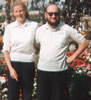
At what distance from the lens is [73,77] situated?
4.50 m

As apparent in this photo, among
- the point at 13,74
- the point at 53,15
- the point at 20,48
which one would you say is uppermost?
the point at 53,15

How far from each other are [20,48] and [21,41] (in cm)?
8

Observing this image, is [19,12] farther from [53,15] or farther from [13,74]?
[13,74]

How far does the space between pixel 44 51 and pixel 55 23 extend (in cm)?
32

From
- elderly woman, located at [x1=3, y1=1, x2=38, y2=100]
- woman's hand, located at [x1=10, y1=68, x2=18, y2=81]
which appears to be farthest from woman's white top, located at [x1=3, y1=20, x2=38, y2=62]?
woman's hand, located at [x1=10, y1=68, x2=18, y2=81]

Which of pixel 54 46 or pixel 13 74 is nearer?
pixel 54 46

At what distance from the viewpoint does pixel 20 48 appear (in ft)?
9.44

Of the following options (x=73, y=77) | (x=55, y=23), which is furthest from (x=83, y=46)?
(x=73, y=77)

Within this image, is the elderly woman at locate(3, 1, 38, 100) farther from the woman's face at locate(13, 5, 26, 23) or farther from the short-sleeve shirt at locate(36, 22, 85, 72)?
the short-sleeve shirt at locate(36, 22, 85, 72)

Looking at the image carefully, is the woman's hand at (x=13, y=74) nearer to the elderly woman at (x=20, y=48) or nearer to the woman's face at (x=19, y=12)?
the elderly woman at (x=20, y=48)

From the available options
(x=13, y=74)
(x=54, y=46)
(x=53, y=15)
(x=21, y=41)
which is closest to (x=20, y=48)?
(x=21, y=41)


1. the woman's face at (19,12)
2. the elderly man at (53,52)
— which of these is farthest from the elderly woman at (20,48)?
the elderly man at (53,52)

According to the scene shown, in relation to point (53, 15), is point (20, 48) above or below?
below

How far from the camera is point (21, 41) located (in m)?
2.85
